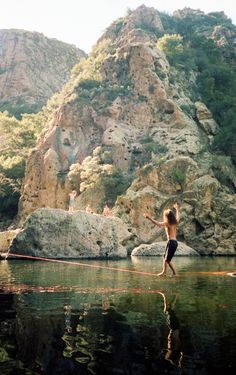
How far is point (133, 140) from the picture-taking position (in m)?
48.0

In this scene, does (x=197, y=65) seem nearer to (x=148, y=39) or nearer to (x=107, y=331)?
(x=148, y=39)

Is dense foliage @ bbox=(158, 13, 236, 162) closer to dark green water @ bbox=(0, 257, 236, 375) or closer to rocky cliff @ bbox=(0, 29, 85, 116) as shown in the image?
rocky cliff @ bbox=(0, 29, 85, 116)

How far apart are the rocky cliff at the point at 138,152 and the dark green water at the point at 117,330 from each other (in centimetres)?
2567

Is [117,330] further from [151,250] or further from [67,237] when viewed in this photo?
[151,250]

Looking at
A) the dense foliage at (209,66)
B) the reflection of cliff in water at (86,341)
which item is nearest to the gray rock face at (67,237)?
the reflection of cliff in water at (86,341)

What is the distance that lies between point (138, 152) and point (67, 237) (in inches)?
841

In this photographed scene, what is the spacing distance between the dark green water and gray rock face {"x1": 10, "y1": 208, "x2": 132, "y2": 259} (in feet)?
50.5

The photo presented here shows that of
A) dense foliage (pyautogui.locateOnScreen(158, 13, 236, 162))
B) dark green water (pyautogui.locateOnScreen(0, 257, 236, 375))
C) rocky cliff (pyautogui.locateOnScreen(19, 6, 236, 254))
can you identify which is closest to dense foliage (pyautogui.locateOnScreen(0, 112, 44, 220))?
rocky cliff (pyautogui.locateOnScreen(19, 6, 236, 254))

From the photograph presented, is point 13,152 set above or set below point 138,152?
above

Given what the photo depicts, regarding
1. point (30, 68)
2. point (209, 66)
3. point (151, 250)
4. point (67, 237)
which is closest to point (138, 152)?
point (151, 250)

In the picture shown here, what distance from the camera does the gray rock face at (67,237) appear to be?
26609mm

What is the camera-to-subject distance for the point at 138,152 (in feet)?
154

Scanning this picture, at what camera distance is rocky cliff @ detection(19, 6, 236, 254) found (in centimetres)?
3691

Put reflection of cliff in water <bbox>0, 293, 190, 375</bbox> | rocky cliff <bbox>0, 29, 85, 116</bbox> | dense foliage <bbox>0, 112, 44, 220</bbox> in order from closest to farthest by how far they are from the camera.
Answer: reflection of cliff in water <bbox>0, 293, 190, 375</bbox> < dense foliage <bbox>0, 112, 44, 220</bbox> < rocky cliff <bbox>0, 29, 85, 116</bbox>
